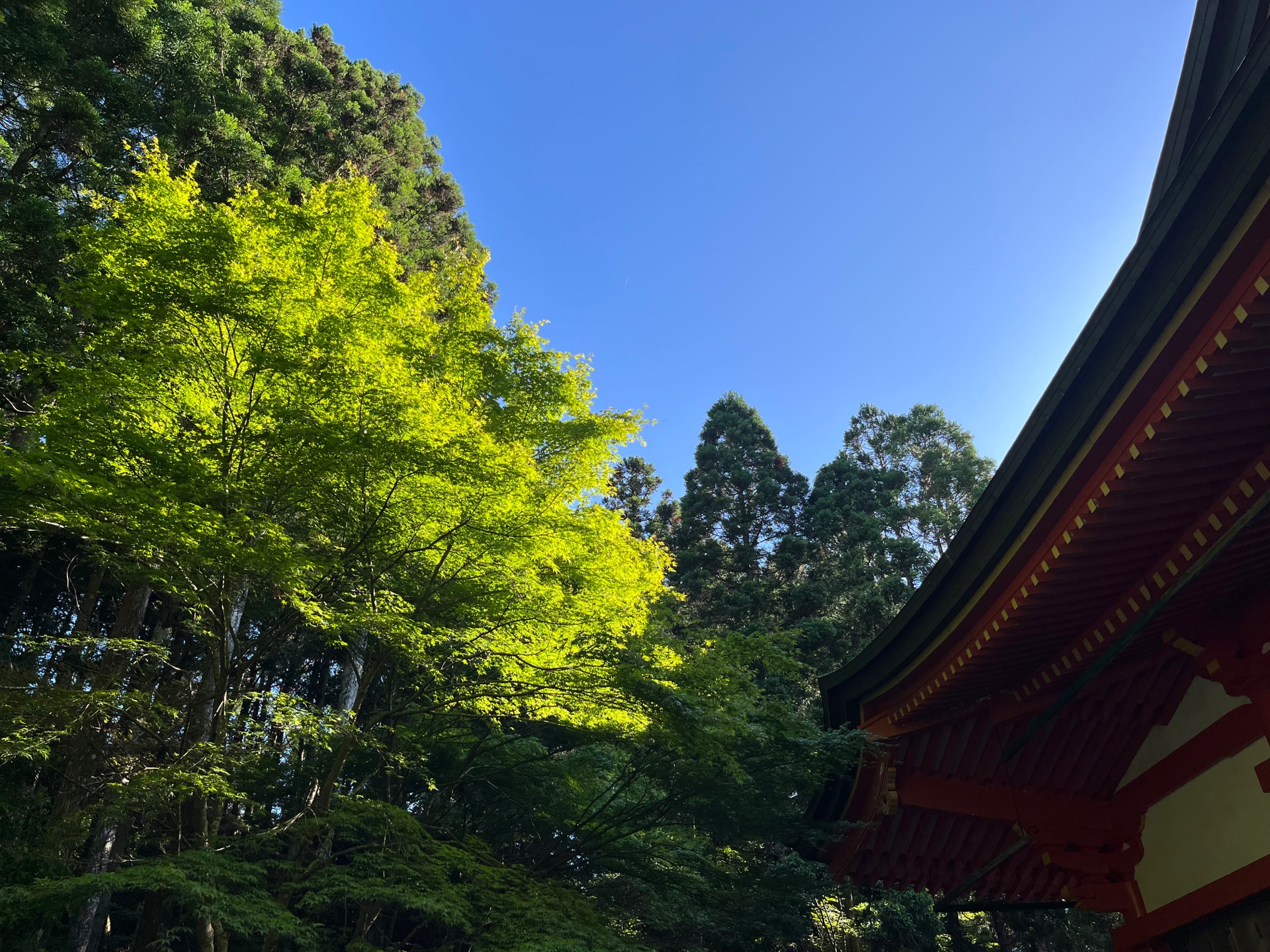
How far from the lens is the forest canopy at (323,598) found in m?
5.38

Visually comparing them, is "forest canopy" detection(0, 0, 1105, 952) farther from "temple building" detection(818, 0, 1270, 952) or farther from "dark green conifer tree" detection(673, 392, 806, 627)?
"dark green conifer tree" detection(673, 392, 806, 627)

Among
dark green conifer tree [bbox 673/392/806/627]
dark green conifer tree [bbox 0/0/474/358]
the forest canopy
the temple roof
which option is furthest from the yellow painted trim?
dark green conifer tree [bbox 673/392/806/627]

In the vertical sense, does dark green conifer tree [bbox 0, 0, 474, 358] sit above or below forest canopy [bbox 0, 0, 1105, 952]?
above

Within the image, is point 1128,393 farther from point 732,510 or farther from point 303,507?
point 732,510

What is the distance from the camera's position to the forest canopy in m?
5.38

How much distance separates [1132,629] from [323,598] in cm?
599

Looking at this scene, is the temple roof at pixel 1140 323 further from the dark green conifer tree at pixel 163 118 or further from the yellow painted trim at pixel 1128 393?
the dark green conifer tree at pixel 163 118

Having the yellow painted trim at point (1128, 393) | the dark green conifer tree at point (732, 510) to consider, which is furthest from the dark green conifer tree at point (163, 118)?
the dark green conifer tree at point (732, 510)

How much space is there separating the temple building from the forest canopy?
850 millimetres

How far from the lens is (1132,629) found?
11.1 ft

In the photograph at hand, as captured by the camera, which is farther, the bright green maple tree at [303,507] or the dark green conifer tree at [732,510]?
the dark green conifer tree at [732,510]

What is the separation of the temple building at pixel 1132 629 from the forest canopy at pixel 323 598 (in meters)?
0.85

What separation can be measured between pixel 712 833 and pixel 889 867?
10.1ft

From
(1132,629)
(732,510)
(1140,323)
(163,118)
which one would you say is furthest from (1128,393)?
(732,510)
